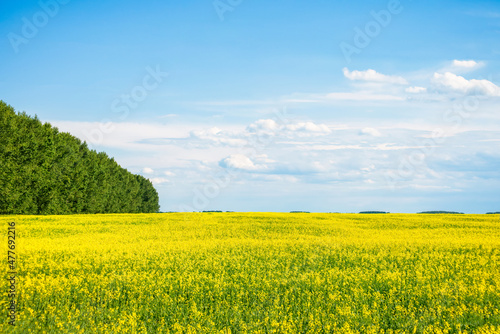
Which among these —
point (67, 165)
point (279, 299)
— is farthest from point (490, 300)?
point (67, 165)

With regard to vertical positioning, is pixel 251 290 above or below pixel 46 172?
below

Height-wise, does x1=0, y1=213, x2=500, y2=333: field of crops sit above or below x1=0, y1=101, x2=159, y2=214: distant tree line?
below

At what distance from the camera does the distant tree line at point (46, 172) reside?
46.1 m

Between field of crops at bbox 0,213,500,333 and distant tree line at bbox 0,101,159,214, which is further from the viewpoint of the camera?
distant tree line at bbox 0,101,159,214

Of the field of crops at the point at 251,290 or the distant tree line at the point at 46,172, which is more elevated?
the distant tree line at the point at 46,172

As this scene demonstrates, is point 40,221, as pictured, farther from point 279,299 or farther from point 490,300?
point 490,300

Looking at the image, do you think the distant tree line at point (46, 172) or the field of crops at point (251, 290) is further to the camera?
→ the distant tree line at point (46, 172)

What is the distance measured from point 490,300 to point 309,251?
8402mm

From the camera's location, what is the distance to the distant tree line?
151ft

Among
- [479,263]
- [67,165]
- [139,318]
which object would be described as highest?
[67,165]

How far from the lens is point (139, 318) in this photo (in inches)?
388

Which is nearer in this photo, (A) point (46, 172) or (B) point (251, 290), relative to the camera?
(B) point (251, 290)

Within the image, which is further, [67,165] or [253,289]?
[67,165]

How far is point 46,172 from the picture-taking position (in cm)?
5169
